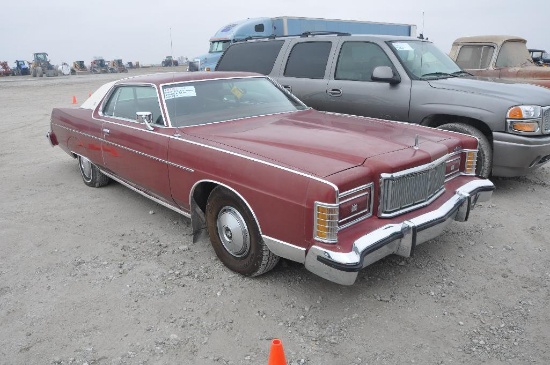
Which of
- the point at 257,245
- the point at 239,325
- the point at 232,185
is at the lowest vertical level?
the point at 239,325

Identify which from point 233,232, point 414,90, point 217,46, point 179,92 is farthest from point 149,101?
point 217,46

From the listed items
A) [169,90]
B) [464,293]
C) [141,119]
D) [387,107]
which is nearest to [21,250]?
[141,119]

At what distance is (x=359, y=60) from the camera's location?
5895mm

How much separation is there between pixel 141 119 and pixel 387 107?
307 centimetres

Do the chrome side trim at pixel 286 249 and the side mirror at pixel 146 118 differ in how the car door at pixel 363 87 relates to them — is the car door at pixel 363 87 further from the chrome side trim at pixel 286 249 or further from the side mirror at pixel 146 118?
the chrome side trim at pixel 286 249

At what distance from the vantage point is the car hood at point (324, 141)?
2.96 meters

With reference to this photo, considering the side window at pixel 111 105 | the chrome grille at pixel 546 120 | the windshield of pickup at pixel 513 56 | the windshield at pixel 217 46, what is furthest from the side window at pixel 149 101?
the windshield at pixel 217 46

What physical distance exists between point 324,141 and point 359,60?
2.97m

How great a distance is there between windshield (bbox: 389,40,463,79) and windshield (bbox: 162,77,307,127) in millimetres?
1813

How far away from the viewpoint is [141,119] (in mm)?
3963

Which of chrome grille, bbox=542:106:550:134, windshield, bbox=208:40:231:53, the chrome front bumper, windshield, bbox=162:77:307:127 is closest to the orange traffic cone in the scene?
the chrome front bumper

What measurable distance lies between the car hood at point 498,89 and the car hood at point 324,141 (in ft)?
4.77

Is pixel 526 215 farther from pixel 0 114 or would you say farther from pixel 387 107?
pixel 0 114

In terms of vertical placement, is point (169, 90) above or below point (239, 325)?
above
